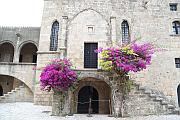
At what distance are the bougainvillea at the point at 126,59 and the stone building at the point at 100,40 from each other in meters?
2.67

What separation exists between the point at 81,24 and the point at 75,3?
218 cm

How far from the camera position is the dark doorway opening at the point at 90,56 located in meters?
15.0

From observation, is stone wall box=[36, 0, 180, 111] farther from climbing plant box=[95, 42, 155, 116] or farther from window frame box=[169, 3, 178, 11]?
climbing plant box=[95, 42, 155, 116]

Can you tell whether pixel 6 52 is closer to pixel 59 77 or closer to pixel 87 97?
pixel 87 97

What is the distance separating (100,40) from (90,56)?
1507 mm

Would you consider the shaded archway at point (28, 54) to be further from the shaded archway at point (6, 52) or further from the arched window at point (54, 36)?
the arched window at point (54, 36)

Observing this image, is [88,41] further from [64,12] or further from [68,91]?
[68,91]

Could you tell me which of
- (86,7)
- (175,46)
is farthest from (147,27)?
(86,7)

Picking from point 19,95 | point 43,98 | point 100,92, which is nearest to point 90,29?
point 100,92

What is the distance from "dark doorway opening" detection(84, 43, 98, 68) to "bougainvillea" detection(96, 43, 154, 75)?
10.9ft

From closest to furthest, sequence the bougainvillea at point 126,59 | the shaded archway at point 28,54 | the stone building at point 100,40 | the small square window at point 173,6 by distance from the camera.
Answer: the bougainvillea at point 126,59, the stone building at point 100,40, the small square window at point 173,6, the shaded archway at point 28,54

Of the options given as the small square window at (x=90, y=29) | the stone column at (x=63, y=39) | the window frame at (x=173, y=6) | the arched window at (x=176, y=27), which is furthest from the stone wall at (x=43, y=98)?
the window frame at (x=173, y=6)

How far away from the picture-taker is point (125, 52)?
11.3 metres

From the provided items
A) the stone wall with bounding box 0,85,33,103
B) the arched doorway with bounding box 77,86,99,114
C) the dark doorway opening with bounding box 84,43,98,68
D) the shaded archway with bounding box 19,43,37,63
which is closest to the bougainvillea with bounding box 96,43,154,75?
the arched doorway with bounding box 77,86,99,114
